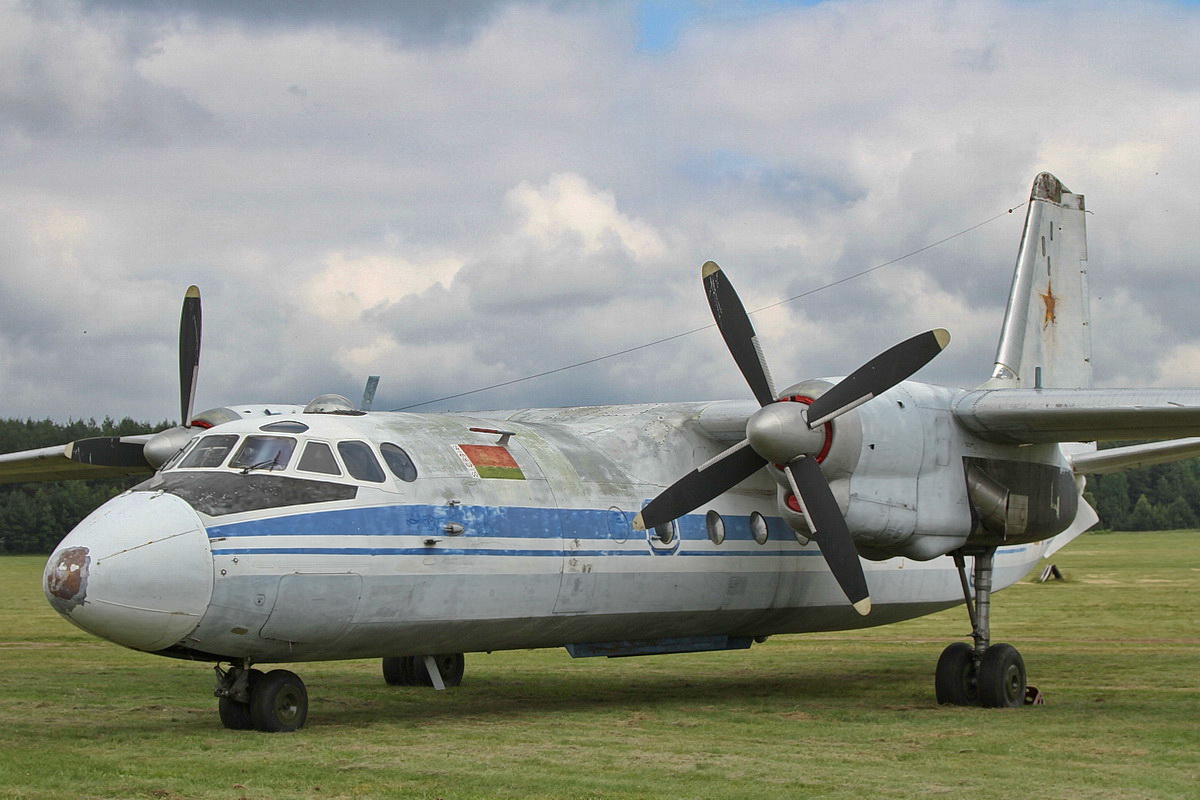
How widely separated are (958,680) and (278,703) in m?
7.98

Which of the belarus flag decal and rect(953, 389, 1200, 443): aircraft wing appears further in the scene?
rect(953, 389, 1200, 443): aircraft wing

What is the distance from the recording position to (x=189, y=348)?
18297mm

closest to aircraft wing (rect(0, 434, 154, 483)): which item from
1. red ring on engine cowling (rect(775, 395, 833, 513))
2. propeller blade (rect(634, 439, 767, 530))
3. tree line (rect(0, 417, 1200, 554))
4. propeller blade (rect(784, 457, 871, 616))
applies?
propeller blade (rect(634, 439, 767, 530))

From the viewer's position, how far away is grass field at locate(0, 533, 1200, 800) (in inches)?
373

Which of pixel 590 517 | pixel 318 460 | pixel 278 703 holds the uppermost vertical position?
pixel 318 460

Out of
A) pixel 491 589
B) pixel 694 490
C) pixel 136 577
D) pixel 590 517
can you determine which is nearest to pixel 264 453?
pixel 136 577

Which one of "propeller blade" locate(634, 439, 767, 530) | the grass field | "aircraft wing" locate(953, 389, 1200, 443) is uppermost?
"aircraft wing" locate(953, 389, 1200, 443)

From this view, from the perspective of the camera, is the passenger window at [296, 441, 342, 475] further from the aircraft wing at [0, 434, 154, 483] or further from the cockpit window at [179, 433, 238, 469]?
the aircraft wing at [0, 434, 154, 483]

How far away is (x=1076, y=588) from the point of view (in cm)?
4109

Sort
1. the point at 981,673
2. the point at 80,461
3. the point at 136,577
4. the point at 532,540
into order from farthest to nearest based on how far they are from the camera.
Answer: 1. the point at 80,461
2. the point at 981,673
3. the point at 532,540
4. the point at 136,577

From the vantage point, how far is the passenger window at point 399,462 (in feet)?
41.2

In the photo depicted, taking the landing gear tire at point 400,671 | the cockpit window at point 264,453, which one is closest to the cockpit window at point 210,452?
the cockpit window at point 264,453

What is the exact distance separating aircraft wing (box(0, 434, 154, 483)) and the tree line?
35.7 metres

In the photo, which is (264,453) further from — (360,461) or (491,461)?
(491,461)
